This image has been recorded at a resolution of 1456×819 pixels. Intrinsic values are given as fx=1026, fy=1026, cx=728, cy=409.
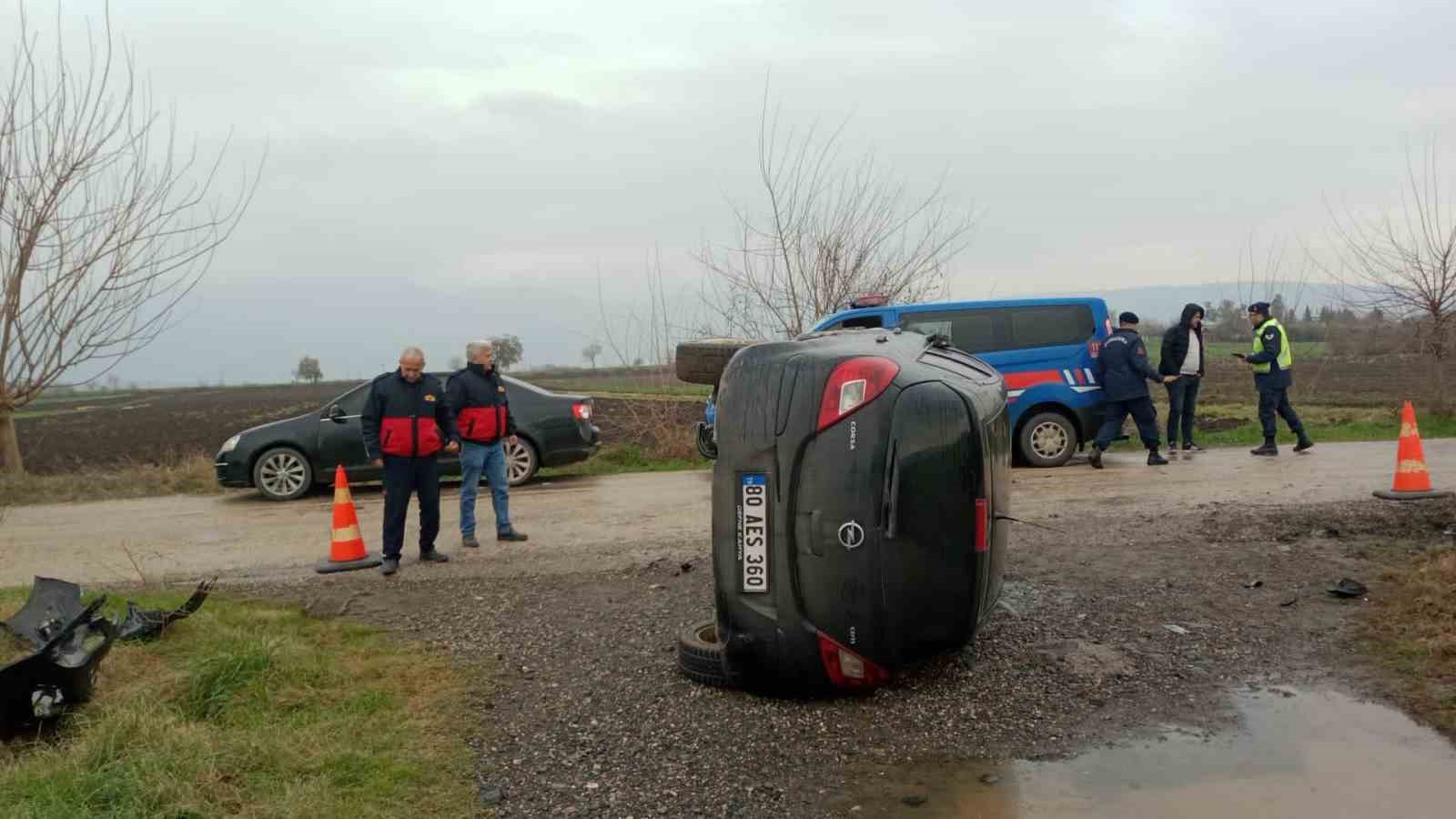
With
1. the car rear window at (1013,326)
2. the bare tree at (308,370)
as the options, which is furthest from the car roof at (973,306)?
the bare tree at (308,370)

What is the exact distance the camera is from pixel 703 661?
4570mm

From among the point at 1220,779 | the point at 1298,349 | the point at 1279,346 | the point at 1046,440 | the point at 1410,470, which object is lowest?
the point at 1220,779

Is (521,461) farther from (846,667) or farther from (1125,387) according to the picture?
(846,667)

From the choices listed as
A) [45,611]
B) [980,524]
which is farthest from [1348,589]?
[45,611]

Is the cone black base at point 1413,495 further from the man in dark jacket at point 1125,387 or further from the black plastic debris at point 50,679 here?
the black plastic debris at point 50,679

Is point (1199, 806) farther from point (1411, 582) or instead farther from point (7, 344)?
point (7, 344)

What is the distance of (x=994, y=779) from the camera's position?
3.67m

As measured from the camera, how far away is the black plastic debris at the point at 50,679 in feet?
13.3

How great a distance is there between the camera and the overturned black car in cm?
398

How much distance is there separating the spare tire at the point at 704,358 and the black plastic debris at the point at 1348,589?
144 inches

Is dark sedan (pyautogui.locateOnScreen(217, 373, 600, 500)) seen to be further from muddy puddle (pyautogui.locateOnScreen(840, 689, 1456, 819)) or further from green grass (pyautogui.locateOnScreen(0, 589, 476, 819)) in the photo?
muddy puddle (pyautogui.locateOnScreen(840, 689, 1456, 819))

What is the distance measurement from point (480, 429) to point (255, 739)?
182 inches

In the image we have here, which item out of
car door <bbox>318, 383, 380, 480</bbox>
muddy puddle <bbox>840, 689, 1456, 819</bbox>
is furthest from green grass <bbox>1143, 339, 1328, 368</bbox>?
muddy puddle <bbox>840, 689, 1456, 819</bbox>

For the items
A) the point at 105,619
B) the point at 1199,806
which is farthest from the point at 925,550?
the point at 105,619
